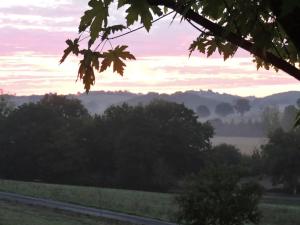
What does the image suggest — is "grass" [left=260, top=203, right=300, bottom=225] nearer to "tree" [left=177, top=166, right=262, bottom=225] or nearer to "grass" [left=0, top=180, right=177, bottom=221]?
"grass" [left=0, top=180, right=177, bottom=221]

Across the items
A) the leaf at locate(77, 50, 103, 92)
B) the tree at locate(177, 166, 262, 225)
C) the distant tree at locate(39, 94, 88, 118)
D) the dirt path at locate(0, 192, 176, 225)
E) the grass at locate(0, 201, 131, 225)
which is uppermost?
the distant tree at locate(39, 94, 88, 118)

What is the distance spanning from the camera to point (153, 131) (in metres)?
77.9

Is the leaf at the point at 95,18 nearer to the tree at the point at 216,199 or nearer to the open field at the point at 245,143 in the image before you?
the tree at the point at 216,199

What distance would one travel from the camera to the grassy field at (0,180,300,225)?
151ft

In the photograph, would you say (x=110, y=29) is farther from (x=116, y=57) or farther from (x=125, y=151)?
(x=125, y=151)

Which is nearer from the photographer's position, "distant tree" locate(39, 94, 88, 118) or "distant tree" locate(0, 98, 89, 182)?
"distant tree" locate(0, 98, 89, 182)

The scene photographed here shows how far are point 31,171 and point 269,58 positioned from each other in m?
79.8

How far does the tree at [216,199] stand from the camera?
972 inches

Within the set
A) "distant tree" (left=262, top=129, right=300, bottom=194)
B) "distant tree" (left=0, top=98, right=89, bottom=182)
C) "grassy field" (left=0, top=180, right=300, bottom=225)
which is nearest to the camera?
"grassy field" (left=0, top=180, right=300, bottom=225)

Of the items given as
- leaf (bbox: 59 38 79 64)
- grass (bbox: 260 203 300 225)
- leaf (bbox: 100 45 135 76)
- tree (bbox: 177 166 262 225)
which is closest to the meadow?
grass (bbox: 260 203 300 225)

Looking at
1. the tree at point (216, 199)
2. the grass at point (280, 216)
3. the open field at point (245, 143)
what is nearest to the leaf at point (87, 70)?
the tree at point (216, 199)

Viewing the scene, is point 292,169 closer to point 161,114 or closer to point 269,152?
point 269,152

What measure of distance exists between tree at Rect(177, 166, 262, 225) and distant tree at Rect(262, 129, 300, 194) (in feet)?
159

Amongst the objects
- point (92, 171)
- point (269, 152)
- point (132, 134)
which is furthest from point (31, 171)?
point (269, 152)
